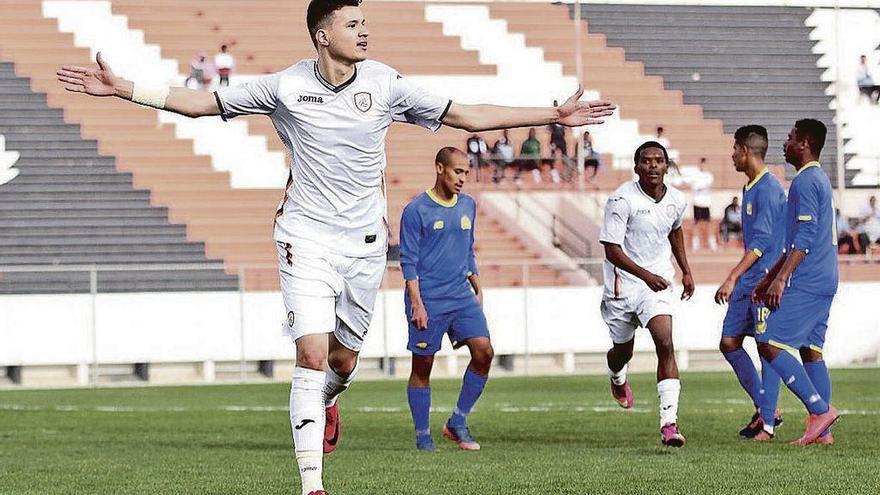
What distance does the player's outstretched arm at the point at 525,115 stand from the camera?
7828mm

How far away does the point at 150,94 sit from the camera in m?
7.69

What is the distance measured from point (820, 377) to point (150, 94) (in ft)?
20.7

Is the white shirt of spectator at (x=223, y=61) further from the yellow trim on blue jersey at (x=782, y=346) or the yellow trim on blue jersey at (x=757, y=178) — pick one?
the yellow trim on blue jersey at (x=782, y=346)

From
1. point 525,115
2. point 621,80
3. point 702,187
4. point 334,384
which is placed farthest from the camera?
point 621,80

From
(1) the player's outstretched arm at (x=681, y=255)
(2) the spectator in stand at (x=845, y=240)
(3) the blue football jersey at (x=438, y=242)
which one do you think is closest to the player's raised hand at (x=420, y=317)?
(3) the blue football jersey at (x=438, y=242)

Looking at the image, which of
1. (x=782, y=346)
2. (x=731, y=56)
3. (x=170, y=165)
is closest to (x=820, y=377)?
(x=782, y=346)

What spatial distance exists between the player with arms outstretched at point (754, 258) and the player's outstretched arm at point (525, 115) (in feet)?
14.3

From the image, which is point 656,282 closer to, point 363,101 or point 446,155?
point 446,155

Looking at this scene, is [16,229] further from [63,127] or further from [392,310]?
[392,310]

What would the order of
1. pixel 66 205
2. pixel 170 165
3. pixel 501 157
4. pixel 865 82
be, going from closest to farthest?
1. pixel 66 205
2. pixel 501 157
3. pixel 170 165
4. pixel 865 82

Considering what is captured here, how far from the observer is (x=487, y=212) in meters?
30.5

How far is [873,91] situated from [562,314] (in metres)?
13.6

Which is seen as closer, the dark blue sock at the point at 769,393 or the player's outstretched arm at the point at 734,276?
the player's outstretched arm at the point at 734,276

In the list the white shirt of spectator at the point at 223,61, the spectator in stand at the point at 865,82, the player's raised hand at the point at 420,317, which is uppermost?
the white shirt of spectator at the point at 223,61
